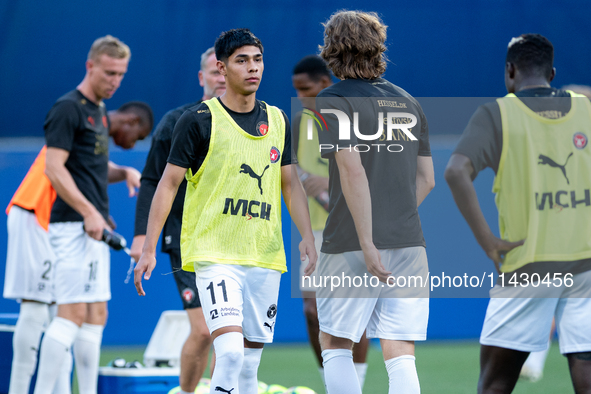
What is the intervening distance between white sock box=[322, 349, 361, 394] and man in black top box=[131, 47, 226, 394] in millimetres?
1081

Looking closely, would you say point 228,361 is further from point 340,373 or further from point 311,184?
point 311,184

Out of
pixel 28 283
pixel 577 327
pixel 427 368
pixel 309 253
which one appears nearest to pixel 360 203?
pixel 309 253

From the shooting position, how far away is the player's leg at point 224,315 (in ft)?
9.68

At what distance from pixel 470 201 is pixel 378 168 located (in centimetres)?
41

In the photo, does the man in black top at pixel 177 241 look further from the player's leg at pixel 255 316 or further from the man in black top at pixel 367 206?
the man in black top at pixel 367 206

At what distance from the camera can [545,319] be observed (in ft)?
9.75

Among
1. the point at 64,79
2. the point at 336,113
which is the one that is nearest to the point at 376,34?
the point at 336,113

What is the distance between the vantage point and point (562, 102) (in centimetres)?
300

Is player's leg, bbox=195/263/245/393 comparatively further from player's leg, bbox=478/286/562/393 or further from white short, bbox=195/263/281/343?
player's leg, bbox=478/286/562/393

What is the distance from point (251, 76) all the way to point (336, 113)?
46 cm

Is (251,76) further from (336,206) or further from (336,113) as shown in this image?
(336,206)

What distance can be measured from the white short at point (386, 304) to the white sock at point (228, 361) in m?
0.40

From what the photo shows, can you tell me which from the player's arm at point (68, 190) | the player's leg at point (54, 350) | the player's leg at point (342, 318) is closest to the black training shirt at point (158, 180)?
the player's arm at point (68, 190)

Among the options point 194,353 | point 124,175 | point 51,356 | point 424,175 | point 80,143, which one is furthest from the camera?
point 124,175
